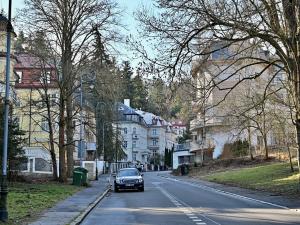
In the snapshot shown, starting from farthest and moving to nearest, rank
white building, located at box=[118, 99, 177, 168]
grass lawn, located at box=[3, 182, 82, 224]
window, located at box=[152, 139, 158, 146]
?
window, located at box=[152, 139, 158, 146]
white building, located at box=[118, 99, 177, 168]
grass lawn, located at box=[3, 182, 82, 224]

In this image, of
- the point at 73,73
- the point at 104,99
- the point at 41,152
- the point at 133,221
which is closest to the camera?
the point at 133,221

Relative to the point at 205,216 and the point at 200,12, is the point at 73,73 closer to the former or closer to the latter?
the point at 200,12

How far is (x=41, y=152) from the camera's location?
65.2m

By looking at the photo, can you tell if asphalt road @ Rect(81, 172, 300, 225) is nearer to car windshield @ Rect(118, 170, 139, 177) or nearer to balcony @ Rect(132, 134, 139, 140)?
car windshield @ Rect(118, 170, 139, 177)

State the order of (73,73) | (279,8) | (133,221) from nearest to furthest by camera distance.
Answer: (133,221), (279,8), (73,73)

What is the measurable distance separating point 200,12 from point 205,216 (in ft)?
31.9

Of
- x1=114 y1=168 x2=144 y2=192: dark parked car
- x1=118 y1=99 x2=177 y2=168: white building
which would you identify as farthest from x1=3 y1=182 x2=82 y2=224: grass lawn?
x1=118 y1=99 x2=177 y2=168: white building

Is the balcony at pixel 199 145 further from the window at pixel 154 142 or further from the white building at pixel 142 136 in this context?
the window at pixel 154 142

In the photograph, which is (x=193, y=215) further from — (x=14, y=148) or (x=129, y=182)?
(x=14, y=148)

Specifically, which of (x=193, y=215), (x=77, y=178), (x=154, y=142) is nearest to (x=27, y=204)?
(x=193, y=215)

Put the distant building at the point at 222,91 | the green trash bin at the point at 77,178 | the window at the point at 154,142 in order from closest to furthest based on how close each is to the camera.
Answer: the distant building at the point at 222,91 < the green trash bin at the point at 77,178 < the window at the point at 154,142

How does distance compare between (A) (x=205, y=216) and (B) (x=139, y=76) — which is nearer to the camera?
(A) (x=205, y=216)

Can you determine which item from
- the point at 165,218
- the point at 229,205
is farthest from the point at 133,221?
the point at 229,205

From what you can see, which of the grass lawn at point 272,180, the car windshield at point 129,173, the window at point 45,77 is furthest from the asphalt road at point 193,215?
the window at point 45,77
